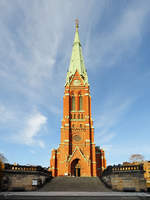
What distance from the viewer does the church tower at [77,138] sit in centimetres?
4116

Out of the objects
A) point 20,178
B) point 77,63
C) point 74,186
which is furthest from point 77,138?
point 20,178

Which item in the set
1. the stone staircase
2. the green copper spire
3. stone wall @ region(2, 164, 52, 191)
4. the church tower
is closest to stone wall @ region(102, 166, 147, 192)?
the stone staircase

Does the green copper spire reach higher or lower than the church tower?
higher

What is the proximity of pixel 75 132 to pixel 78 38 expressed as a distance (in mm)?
38662

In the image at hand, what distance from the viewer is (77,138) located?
44844 mm

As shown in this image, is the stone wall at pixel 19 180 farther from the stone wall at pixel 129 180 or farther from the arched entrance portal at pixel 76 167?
the arched entrance portal at pixel 76 167

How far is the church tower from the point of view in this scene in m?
41.2

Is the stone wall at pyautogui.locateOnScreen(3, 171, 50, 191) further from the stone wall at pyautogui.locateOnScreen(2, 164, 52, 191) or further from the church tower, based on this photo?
the church tower

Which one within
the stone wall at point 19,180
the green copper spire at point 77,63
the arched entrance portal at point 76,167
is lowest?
the arched entrance portal at point 76,167

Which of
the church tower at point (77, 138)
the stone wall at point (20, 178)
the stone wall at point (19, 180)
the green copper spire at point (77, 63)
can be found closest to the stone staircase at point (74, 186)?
the stone wall at point (20, 178)

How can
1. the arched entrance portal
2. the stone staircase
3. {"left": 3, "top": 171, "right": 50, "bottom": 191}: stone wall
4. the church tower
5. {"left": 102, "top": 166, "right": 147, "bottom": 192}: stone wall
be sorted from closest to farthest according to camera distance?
{"left": 102, "top": 166, "right": 147, "bottom": 192}: stone wall
{"left": 3, "top": 171, "right": 50, "bottom": 191}: stone wall
the stone staircase
the church tower
the arched entrance portal

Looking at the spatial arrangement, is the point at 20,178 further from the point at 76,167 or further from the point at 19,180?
the point at 76,167

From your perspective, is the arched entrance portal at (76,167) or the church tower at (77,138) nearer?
the church tower at (77,138)

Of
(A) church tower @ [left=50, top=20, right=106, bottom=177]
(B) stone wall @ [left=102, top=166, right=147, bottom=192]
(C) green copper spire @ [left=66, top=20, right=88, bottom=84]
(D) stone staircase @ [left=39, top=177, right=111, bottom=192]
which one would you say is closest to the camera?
(B) stone wall @ [left=102, top=166, right=147, bottom=192]
